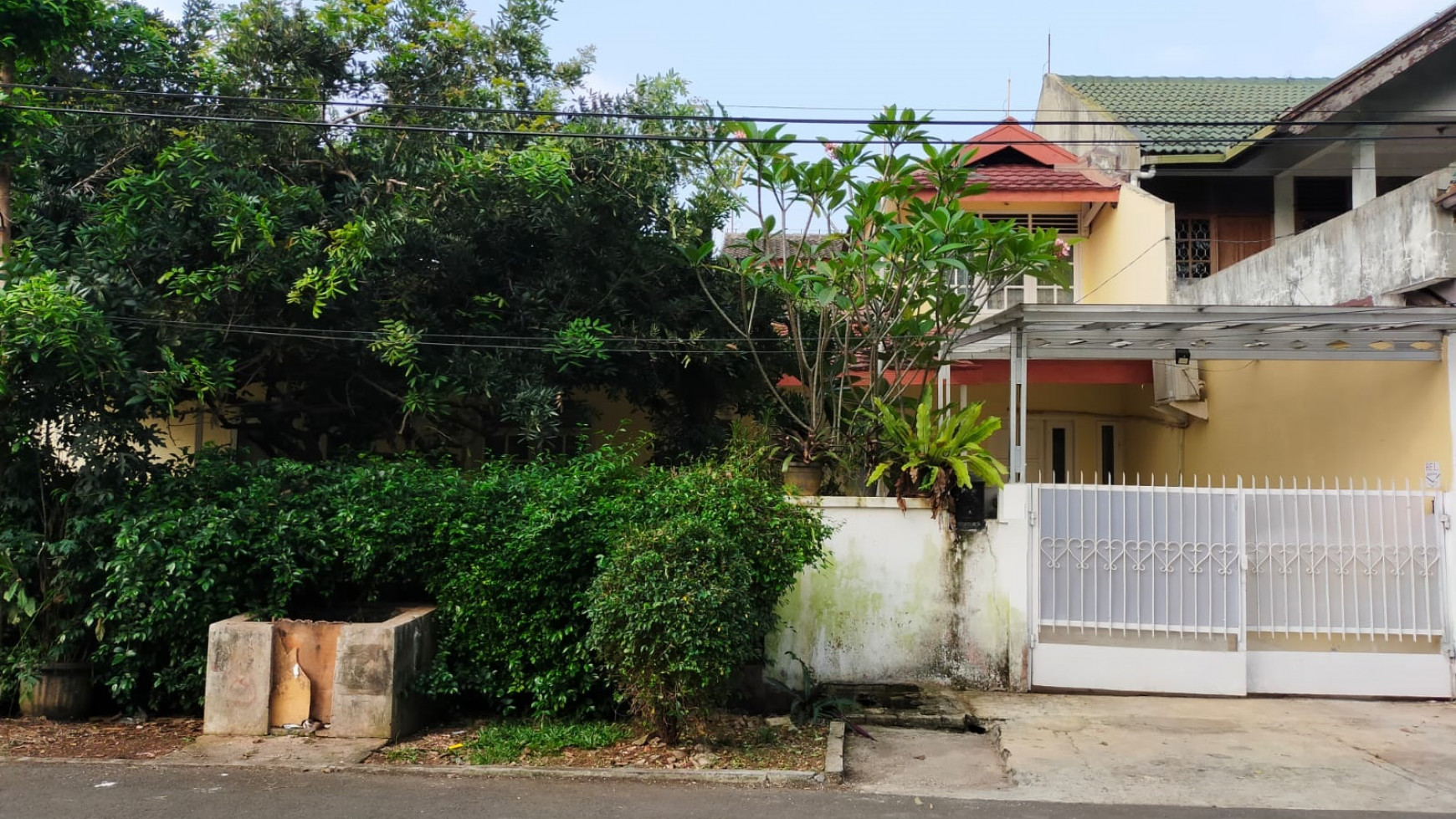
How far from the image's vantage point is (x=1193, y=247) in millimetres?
13922

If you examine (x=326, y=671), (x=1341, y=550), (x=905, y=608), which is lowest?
(x=326, y=671)

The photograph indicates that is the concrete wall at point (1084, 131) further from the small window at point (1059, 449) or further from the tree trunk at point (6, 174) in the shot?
the tree trunk at point (6, 174)

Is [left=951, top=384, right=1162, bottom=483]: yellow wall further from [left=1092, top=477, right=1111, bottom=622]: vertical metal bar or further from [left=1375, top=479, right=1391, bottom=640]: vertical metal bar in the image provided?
[left=1375, top=479, right=1391, bottom=640]: vertical metal bar

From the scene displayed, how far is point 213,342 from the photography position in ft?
28.0

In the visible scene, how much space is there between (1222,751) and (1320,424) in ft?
15.4

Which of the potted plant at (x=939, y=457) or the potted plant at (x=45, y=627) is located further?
the potted plant at (x=939, y=457)

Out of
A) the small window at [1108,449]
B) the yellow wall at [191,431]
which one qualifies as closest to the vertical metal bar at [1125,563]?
the small window at [1108,449]

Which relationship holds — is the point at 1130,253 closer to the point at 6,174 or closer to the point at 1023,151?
the point at 1023,151

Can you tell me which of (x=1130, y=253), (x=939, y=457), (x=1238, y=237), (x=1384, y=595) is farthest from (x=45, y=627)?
(x=1238, y=237)

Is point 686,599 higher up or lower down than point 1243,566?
lower down

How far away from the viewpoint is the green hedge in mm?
6820

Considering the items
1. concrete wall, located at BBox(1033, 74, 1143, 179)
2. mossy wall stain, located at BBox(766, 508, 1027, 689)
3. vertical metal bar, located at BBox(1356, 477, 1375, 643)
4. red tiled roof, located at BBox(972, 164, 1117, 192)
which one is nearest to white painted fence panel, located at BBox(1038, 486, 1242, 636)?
mossy wall stain, located at BBox(766, 508, 1027, 689)

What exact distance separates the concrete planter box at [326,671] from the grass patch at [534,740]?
63cm

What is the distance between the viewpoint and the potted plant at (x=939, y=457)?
780 cm
